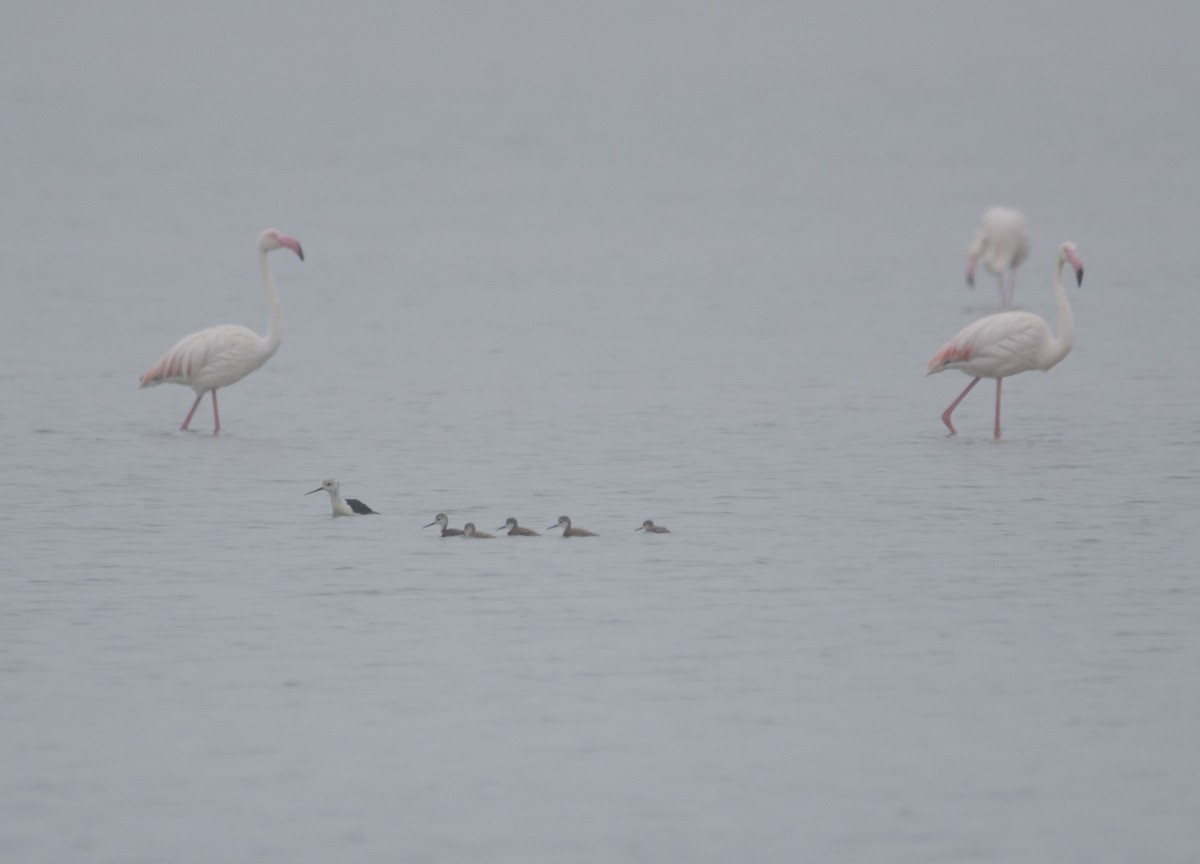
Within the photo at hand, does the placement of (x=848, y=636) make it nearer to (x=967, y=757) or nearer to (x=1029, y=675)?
(x=1029, y=675)

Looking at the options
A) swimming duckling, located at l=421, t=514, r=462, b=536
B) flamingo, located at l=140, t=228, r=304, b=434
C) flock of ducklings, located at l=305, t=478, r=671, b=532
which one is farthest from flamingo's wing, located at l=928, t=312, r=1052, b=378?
swimming duckling, located at l=421, t=514, r=462, b=536

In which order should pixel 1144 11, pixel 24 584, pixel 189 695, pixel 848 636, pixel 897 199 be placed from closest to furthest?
pixel 189 695 < pixel 848 636 < pixel 24 584 < pixel 897 199 < pixel 1144 11

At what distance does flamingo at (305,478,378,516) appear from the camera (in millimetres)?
12219

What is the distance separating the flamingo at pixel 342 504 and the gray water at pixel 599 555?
207mm

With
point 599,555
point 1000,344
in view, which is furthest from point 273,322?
point 599,555

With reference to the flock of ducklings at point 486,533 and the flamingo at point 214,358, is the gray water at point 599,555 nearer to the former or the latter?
the flock of ducklings at point 486,533

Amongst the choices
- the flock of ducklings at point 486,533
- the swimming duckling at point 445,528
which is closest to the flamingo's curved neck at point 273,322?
the flock of ducklings at point 486,533

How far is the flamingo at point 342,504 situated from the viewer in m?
12.2

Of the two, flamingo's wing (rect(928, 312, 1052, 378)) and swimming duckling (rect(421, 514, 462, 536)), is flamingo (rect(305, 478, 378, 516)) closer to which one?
swimming duckling (rect(421, 514, 462, 536))

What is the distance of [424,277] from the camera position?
2772cm

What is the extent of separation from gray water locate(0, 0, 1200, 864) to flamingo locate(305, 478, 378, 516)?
21 centimetres

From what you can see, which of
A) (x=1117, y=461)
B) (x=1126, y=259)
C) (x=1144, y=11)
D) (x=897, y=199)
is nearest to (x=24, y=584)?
(x=1117, y=461)

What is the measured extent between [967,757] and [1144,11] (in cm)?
16010

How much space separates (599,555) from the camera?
1157 cm
